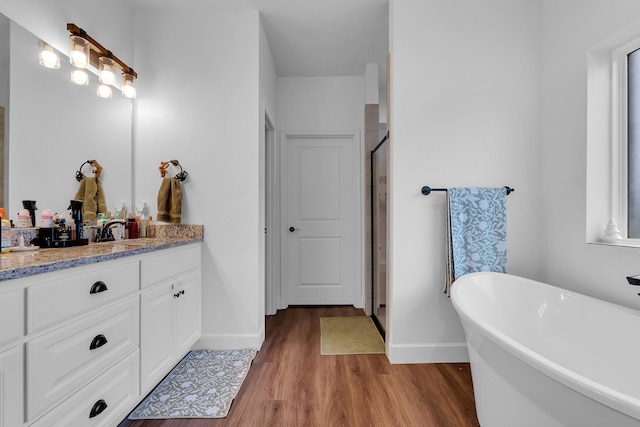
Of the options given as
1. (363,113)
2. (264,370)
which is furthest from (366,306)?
(363,113)

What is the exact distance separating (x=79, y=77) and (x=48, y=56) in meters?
0.18

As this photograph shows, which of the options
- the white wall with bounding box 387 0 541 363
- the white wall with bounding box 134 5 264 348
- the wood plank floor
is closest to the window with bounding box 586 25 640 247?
the white wall with bounding box 387 0 541 363

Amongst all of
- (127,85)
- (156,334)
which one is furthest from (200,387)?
(127,85)

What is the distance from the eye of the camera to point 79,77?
177cm

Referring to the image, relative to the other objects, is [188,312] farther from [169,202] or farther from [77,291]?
[77,291]

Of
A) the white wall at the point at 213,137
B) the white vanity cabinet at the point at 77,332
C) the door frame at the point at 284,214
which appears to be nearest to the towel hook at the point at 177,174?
the white wall at the point at 213,137

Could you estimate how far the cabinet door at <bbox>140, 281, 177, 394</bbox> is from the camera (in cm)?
148

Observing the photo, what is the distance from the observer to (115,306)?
4.17 feet

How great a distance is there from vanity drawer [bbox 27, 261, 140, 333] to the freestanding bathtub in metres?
1.51

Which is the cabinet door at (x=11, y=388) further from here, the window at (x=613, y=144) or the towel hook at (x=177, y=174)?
the window at (x=613, y=144)

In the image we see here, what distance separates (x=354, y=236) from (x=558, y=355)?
2.01 metres

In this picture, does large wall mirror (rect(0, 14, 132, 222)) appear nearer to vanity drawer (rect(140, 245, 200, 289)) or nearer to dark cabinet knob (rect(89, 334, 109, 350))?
vanity drawer (rect(140, 245, 200, 289))

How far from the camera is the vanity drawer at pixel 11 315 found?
32.2 inches

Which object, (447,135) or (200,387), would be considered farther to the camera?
(447,135)
